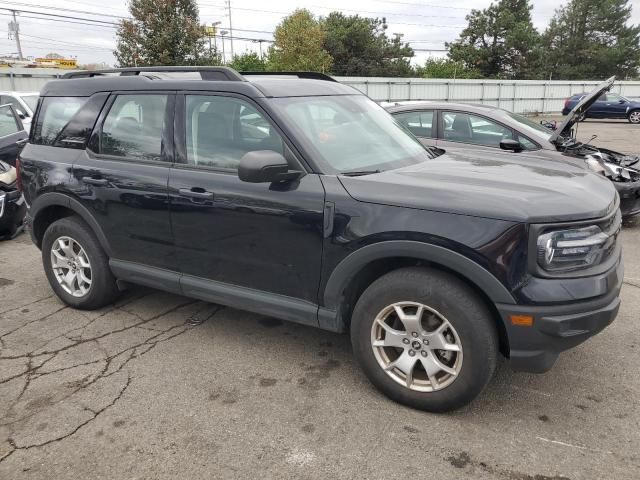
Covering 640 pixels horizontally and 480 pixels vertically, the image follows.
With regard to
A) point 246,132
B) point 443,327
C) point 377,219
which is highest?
point 246,132

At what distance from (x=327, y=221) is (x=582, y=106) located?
5.11 metres

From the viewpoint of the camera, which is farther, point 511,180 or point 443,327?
point 511,180

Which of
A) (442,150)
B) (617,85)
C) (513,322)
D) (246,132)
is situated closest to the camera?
(513,322)

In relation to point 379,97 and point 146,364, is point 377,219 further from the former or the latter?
point 379,97

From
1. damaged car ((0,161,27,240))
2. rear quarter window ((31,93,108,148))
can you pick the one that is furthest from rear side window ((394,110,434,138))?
damaged car ((0,161,27,240))

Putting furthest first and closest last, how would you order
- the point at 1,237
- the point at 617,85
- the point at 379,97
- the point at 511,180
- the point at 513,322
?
the point at 617,85, the point at 379,97, the point at 1,237, the point at 511,180, the point at 513,322

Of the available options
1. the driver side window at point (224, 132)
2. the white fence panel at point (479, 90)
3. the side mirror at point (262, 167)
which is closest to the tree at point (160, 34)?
the white fence panel at point (479, 90)

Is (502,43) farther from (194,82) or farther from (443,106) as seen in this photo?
(194,82)

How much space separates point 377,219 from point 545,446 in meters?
1.44

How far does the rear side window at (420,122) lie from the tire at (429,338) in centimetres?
458

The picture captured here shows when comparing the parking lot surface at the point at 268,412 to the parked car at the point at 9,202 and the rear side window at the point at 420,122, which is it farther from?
the rear side window at the point at 420,122

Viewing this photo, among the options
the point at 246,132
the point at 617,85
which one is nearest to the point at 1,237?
the point at 246,132

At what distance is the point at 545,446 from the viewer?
2.66 meters

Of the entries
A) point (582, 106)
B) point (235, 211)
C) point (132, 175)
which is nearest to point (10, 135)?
point (132, 175)
